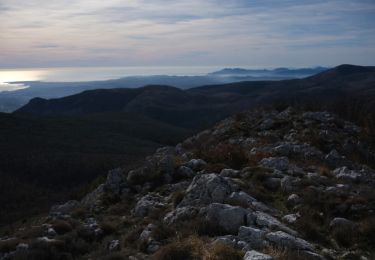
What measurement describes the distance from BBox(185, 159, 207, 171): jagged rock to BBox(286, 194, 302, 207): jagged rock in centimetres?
528

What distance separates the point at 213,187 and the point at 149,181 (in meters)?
5.03

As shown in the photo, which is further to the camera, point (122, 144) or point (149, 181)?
point (122, 144)

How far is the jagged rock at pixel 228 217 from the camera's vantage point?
Answer: 9859 mm

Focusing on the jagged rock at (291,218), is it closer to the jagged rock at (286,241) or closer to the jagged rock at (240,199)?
the jagged rock at (240,199)

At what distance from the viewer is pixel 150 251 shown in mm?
9539

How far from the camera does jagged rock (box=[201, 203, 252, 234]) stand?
986 centimetres

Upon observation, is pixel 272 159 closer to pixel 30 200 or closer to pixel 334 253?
pixel 334 253

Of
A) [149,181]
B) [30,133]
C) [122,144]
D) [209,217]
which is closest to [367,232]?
[209,217]

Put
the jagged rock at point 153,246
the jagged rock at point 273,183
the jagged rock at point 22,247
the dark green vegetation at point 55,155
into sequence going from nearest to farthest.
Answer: the jagged rock at point 153,246
the jagged rock at point 22,247
the jagged rock at point 273,183
the dark green vegetation at point 55,155

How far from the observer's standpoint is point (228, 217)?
396 inches

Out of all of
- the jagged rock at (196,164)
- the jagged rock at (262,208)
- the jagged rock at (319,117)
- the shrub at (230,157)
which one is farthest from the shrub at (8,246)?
the jagged rock at (319,117)

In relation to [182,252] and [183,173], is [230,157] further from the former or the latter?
[182,252]

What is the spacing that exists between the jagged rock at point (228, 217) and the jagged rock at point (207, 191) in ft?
5.13

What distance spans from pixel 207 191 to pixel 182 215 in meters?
1.54
